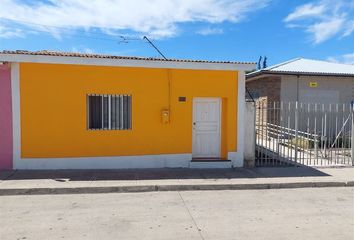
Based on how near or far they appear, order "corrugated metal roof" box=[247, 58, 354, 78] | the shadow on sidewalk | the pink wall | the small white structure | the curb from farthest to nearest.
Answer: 1. the small white structure
2. "corrugated metal roof" box=[247, 58, 354, 78]
3. the pink wall
4. the shadow on sidewalk
5. the curb

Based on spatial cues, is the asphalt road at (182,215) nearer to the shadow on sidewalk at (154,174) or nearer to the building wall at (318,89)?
the shadow on sidewalk at (154,174)

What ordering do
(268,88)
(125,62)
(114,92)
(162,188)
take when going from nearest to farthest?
(162,188)
(125,62)
(114,92)
(268,88)

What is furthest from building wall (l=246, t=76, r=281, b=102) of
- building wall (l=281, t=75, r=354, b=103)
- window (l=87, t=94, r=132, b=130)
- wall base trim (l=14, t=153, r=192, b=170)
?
window (l=87, t=94, r=132, b=130)

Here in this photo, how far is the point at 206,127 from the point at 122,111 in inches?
99.1

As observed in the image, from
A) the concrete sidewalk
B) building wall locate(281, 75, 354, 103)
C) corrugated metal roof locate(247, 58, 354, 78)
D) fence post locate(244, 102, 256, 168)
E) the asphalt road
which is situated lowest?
the asphalt road

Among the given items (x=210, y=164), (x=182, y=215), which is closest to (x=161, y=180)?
(x=210, y=164)

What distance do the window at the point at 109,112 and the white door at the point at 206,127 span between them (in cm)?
198

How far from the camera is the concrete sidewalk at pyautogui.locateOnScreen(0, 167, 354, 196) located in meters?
7.52

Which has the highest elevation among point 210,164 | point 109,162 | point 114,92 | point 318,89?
point 318,89

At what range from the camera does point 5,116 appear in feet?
29.7

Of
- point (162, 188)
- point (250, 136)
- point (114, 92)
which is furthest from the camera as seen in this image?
point (250, 136)

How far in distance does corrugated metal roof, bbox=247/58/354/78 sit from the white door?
21.5 feet

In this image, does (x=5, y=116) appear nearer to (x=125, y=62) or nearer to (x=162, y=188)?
(x=125, y=62)

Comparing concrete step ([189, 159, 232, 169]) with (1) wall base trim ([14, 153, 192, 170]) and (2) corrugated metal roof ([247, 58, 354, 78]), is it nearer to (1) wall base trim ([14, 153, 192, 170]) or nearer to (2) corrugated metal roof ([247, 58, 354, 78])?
(1) wall base trim ([14, 153, 192, 170])
